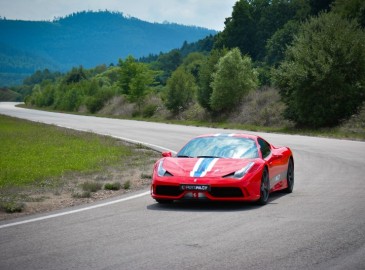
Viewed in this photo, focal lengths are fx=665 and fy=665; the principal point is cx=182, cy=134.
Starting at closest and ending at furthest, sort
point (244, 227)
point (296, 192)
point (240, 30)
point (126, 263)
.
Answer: point (126, 263) < point (244, 227) < point (296, 192) < point (240, 30)

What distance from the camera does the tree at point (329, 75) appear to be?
1458 inches

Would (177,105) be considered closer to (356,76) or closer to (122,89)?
(122,89)

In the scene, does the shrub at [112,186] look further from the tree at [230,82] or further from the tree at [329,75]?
the tree at [230,82]

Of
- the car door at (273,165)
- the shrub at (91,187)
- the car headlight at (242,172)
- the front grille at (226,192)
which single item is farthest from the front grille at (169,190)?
the shrub at (91,187)

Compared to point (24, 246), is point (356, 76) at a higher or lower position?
higher

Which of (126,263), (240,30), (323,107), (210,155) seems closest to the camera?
(126,263)

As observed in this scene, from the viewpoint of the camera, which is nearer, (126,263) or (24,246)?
(126,263)

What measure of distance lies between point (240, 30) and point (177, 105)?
53984mm

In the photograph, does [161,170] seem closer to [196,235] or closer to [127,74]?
[196,235]

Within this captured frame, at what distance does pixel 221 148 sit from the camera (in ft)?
39.2

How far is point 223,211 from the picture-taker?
10.4 m

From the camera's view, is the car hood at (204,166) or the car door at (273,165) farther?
the car door at (273,165)

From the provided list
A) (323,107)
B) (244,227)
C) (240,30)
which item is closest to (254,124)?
(323,107)

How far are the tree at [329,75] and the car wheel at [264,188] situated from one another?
26158mm
